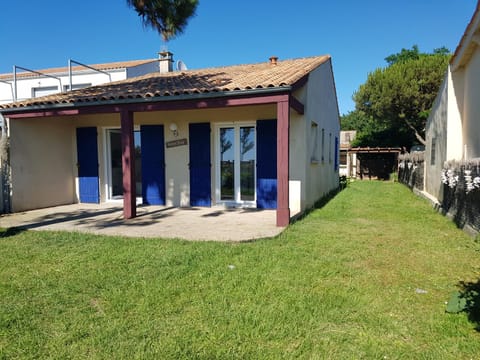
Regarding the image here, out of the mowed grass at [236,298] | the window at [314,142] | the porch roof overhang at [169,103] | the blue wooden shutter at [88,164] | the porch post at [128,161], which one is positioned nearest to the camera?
the mowed grass at [236,298]

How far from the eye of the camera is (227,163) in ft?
29.9

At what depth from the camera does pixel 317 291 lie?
11.4ft

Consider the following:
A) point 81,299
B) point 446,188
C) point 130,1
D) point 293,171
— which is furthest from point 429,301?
point 130,1

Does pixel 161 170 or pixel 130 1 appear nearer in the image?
pixel 130 1

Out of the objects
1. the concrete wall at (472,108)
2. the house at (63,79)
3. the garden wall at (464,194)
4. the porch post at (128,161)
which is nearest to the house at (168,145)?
the porch post at (128,161)

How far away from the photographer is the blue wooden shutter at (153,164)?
9.53 m

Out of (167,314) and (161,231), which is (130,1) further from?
(167,314)

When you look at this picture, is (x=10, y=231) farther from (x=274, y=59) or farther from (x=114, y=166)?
(x=274, y=59)

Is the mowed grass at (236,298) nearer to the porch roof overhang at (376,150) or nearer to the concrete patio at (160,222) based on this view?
the concrete patio at (160,222)

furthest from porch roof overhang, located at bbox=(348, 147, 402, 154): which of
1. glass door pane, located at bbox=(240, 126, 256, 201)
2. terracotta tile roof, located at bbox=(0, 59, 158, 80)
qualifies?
glass door pane, located at bbox=(240, 126, 256, 201)

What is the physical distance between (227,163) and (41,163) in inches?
204

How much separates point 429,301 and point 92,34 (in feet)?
46.3

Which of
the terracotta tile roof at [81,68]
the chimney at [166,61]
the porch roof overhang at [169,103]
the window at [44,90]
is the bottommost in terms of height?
the porch roof overhang at [169,103]

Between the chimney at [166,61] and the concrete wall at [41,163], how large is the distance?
448 centimetres
